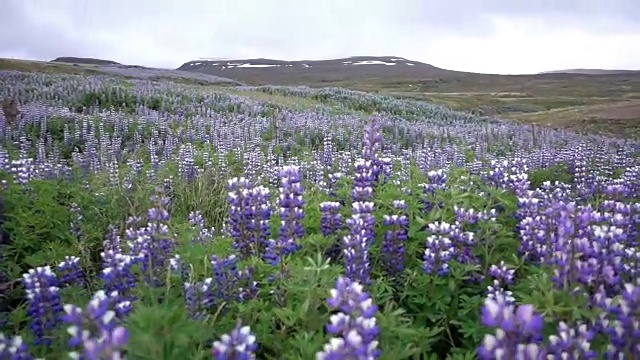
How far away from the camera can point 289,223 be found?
2818 millimetres

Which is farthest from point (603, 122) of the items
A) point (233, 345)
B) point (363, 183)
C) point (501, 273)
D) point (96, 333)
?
point (96, 333)

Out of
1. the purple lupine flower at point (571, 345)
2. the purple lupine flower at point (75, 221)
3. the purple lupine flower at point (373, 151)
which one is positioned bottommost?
the purple lupine flower at point (75, 221)

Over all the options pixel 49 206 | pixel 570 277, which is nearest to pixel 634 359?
pixel 570 277

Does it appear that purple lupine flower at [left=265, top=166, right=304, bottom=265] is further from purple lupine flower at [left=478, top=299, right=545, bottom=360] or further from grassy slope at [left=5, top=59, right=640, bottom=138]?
grassy slope at [left=5, top=59, right=640, bottom=138]

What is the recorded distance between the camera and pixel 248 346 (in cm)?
165

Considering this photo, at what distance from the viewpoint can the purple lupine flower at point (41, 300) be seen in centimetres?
207

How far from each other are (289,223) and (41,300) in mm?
1172

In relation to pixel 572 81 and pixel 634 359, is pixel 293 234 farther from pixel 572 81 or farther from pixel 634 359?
pixel 572 81

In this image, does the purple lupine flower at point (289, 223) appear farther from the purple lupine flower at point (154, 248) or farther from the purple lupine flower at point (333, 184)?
the purple lupine flower at point (333, 184)

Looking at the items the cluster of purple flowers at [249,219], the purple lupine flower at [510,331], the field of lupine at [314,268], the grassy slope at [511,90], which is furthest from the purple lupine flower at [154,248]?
the grassy slope at [511,90]

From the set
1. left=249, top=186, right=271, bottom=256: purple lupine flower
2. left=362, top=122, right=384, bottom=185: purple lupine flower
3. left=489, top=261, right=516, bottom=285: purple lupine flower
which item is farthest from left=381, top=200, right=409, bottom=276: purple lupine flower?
left=362, top=122, right=384, bottom=185: purple lupine flower

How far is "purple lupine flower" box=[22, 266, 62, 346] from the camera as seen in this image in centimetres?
207

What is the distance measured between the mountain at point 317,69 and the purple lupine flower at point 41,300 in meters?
94.7

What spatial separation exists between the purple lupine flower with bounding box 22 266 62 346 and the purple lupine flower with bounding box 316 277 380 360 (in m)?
1.14
